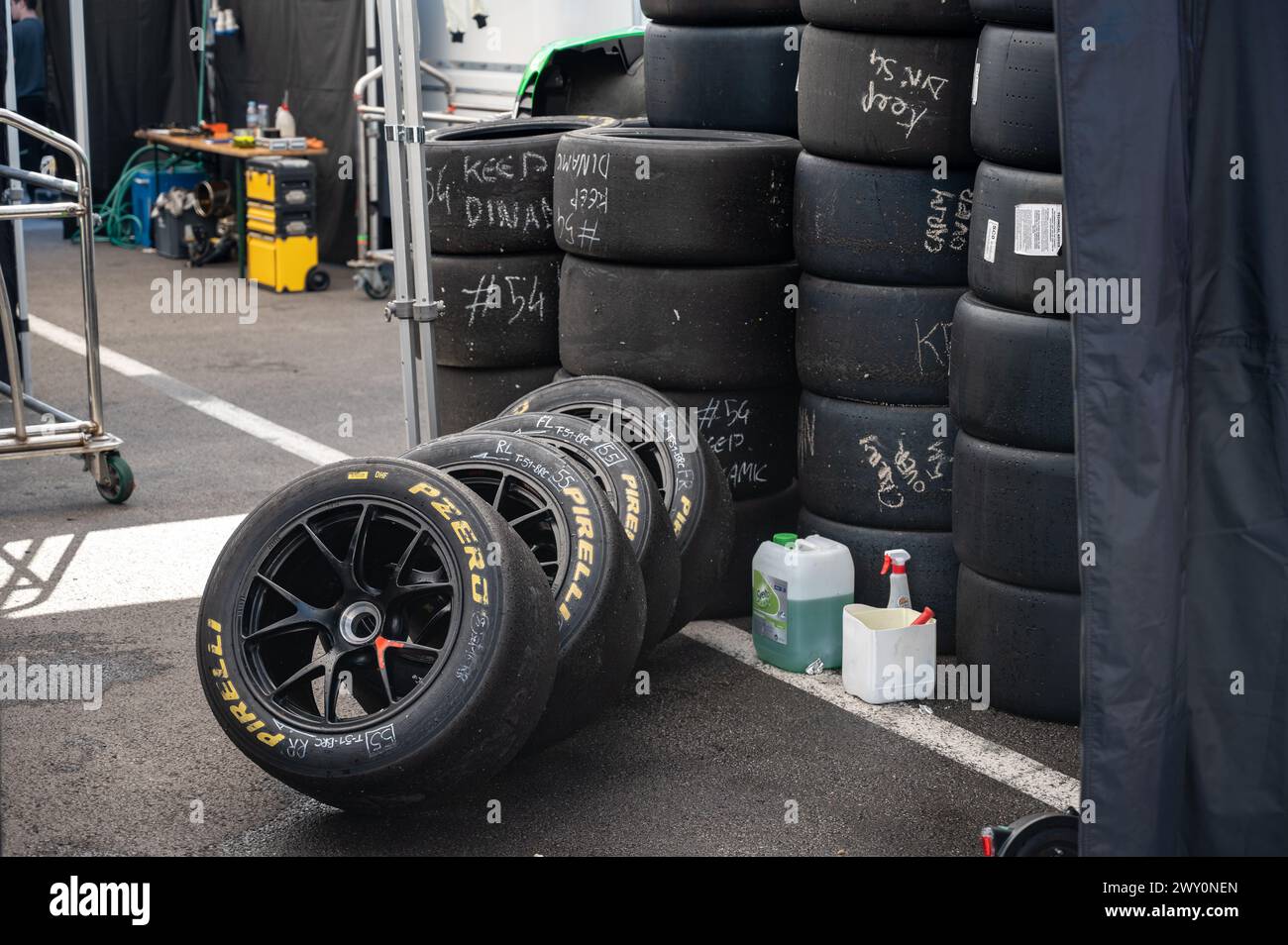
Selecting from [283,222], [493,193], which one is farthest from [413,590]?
[283,222]

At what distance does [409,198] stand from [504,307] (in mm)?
574

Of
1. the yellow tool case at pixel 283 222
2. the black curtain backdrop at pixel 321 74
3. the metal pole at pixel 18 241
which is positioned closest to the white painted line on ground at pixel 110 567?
the metal pole at pixel 18 241

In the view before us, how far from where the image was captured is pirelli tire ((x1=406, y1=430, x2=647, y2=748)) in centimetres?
416

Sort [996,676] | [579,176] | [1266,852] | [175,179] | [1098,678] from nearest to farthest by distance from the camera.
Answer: [1098,678] → [1266,852] → [996,676] → [579,176] → [175,179]

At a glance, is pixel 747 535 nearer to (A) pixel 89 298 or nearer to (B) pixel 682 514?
(B) pixel 682 514

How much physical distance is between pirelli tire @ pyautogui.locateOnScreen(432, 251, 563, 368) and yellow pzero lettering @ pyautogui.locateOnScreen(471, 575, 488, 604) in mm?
2282

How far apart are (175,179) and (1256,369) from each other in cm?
1246

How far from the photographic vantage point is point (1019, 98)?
14.2 feet

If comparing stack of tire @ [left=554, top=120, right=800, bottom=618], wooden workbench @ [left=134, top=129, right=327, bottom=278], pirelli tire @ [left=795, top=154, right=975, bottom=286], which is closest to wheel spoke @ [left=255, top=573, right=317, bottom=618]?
stack of tire @ [left=554, top=120, right=800, bottom=618]

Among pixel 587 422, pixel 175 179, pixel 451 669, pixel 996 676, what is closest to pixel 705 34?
pixel 587 422

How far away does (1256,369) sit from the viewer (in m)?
3.11
